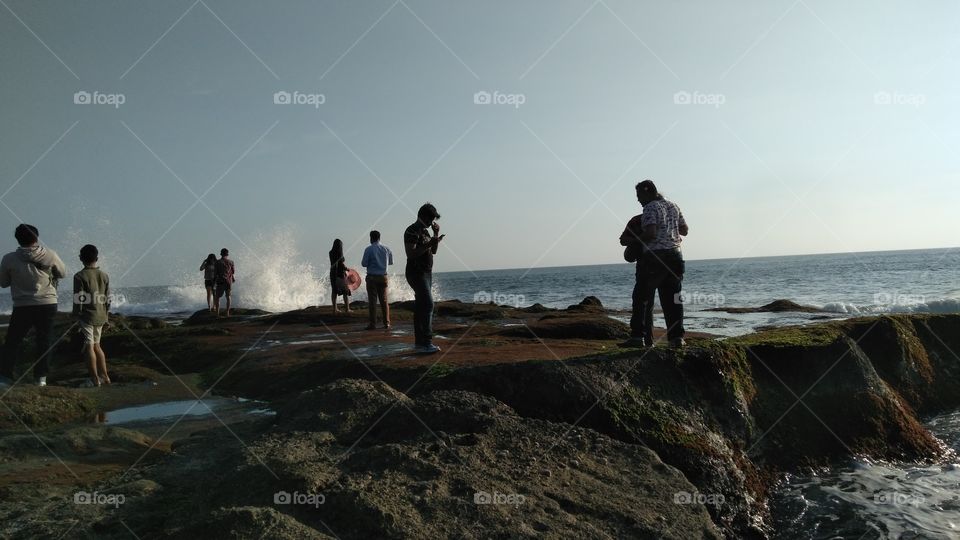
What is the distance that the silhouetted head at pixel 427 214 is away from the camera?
7.85m

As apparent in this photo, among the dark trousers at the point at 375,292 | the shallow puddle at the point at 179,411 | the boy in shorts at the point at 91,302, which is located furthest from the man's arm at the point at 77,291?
the dark trousers at the point at 375,292

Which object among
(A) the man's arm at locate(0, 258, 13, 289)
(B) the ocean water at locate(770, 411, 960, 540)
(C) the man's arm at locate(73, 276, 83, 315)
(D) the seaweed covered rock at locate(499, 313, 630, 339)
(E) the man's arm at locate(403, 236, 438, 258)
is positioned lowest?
(B) the ocean water at locate(770, 411, 960, 540)

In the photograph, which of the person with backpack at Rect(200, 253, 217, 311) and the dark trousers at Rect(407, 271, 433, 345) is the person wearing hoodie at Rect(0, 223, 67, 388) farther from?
the person with backpack at Rect(200, 253, 217, 311)

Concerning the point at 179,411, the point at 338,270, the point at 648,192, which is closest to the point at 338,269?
the point at 338,270

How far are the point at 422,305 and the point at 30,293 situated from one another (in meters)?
4.56

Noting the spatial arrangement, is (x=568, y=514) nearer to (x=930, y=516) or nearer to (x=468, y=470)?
(x=468, y=470)

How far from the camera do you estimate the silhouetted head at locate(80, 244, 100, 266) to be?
7910 millimetres

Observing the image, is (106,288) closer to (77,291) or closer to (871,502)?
(77,291)

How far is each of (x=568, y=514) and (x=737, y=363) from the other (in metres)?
3.05

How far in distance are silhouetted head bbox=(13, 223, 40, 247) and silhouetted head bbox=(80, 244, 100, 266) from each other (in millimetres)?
510

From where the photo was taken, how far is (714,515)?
14.0 feet

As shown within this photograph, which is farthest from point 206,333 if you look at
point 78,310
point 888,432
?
point 888,432

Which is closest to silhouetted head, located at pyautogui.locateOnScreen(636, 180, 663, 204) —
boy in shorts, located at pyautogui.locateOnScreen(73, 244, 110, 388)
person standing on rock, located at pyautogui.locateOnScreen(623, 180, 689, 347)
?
person standing on rock, located at pyautogui.locateOnScreen(623, 180, 689, 347)

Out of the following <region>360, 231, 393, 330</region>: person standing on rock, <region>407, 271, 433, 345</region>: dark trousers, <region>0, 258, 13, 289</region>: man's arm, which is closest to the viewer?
<region>0, 258, 13, 289</region>: man's arm
